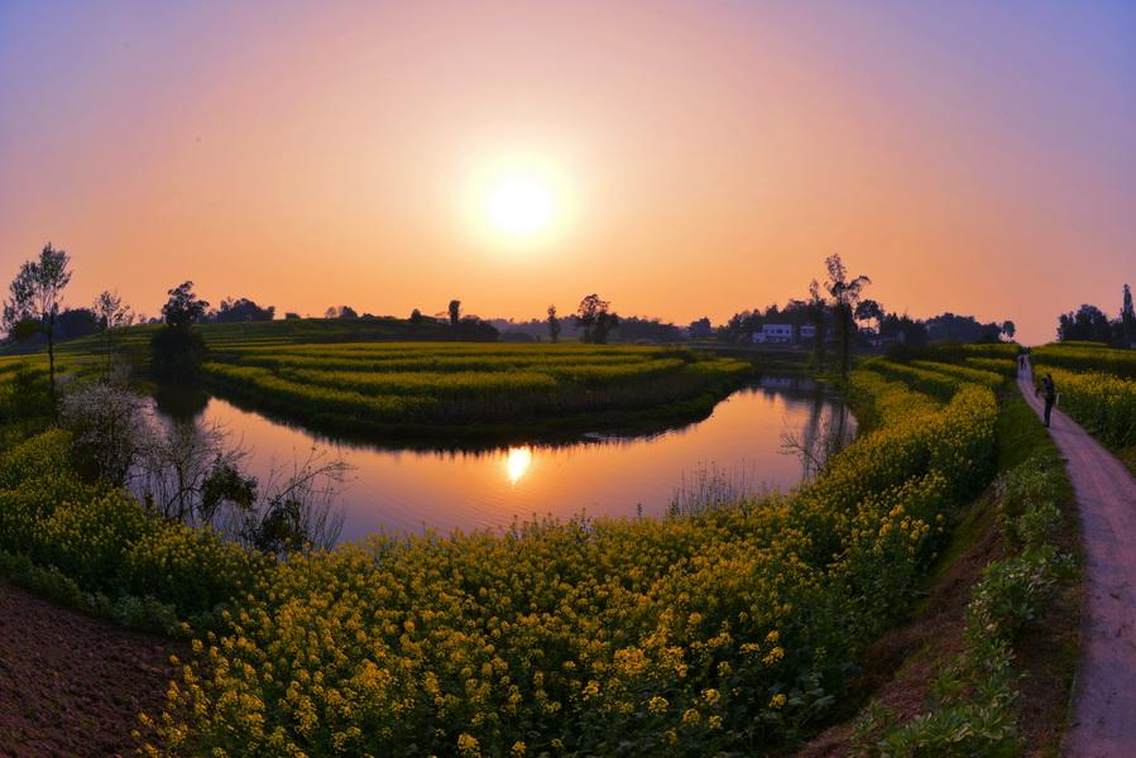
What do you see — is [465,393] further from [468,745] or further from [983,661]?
[983,661]

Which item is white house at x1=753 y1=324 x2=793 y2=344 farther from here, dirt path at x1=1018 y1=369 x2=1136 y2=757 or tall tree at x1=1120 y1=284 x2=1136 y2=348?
dirt path at x1=1018 y1=369 x2=1136 y2=757

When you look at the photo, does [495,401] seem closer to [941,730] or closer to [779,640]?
[779,640]

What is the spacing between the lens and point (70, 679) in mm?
11820

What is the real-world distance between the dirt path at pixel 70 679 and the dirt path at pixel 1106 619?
39.5ft

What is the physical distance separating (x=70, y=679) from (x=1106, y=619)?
1524cm

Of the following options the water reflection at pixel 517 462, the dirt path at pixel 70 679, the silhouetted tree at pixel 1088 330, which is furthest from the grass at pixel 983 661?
the silhouetted tree at pixel 1088 330

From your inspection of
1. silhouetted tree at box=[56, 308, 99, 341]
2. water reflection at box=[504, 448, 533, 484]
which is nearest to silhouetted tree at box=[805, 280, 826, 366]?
water reflection at box=[504, 448, 533, 484]

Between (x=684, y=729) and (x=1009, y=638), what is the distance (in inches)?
166

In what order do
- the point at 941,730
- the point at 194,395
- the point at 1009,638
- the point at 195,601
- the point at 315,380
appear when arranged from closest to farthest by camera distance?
the point at 941,730
the point at 1009,638
the point at 195,601
the point at 315,380
the point at 194,395

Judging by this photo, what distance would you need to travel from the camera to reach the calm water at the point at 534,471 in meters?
25.4

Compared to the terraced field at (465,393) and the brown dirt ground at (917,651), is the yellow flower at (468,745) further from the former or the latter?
the terraced field at (465,393)

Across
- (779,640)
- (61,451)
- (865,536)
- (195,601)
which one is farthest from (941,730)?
(61,451)

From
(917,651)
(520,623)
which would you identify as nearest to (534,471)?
(520,623)

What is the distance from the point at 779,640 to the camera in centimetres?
1055
